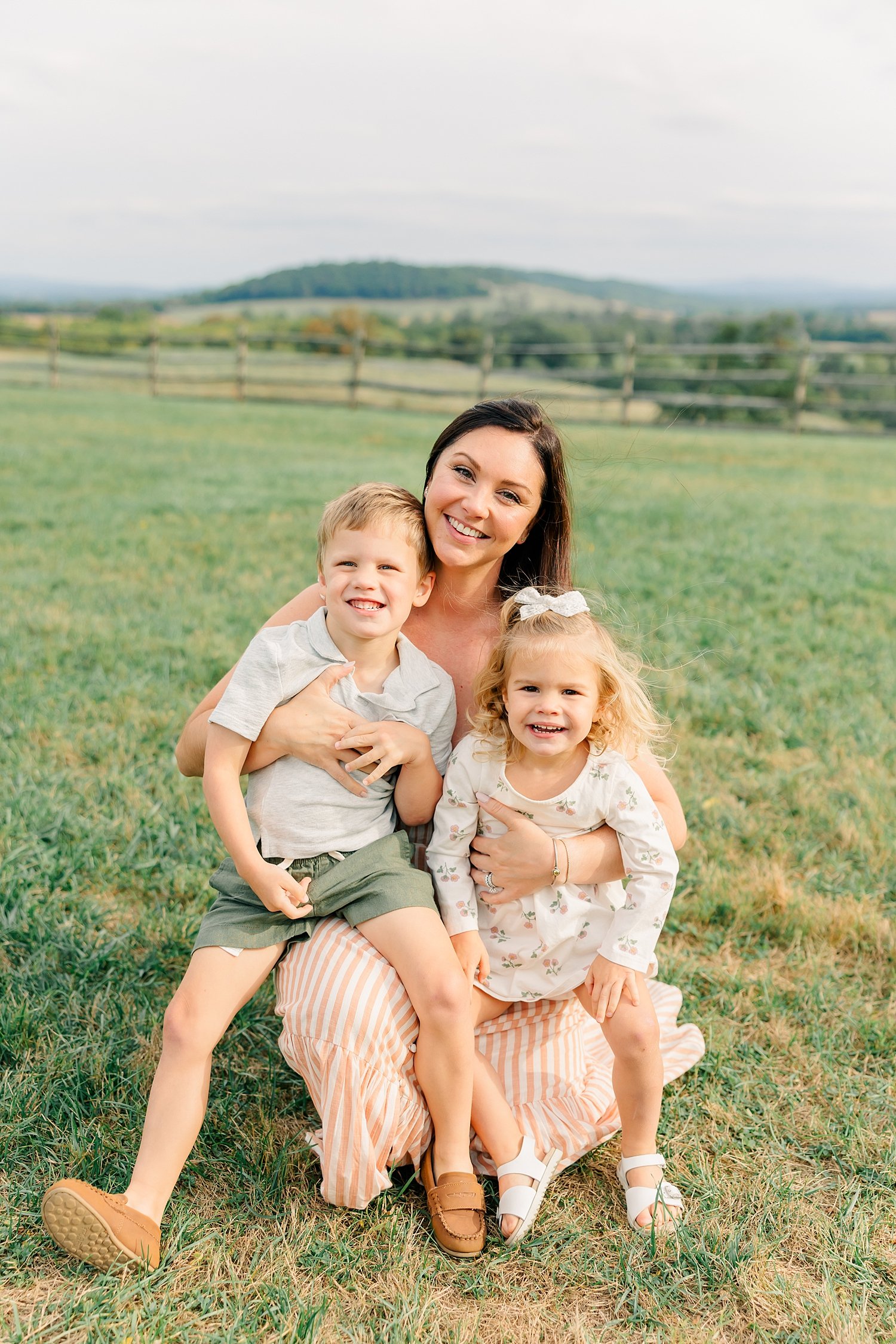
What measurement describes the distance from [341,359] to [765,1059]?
2247 cm

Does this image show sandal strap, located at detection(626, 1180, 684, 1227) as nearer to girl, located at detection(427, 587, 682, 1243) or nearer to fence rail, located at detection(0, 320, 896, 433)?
girl, located at detection(427, 587, 682, 1243)

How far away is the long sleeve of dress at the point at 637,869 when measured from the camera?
2.23 m

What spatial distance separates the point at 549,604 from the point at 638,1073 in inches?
39.0

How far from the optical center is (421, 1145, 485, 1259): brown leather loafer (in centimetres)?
203

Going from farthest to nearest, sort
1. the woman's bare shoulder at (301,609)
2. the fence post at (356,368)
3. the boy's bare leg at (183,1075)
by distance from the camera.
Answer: the fence post at (356,368) → the woman's bare shoulder at (301,609) → the boy's bare leg at (183,1075)

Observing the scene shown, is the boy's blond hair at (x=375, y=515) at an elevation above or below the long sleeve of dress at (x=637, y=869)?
above

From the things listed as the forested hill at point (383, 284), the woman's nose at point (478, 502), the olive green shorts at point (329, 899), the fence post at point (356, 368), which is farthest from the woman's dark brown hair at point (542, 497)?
the forested hill at point (383, 284)

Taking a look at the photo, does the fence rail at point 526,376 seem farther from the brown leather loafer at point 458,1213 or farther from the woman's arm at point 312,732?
the brown leather loafer at point 458,1213

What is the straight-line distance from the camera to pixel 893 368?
126 feet

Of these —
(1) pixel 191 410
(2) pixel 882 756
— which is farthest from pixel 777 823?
(1) pixel 191 410

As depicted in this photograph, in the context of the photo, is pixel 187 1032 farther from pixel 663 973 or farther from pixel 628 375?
pixel 628 375

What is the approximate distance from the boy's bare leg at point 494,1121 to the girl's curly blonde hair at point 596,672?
58cm

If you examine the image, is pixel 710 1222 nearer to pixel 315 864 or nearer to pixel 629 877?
pixel 629 877

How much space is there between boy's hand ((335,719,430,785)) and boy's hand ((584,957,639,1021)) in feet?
1.89
